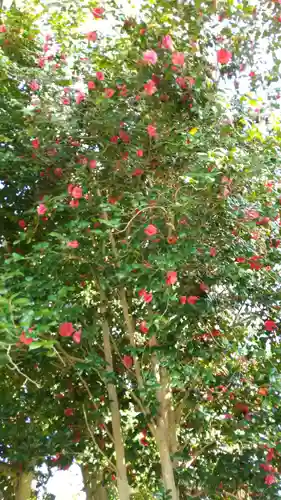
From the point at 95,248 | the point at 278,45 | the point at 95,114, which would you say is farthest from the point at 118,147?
the point at 278,45

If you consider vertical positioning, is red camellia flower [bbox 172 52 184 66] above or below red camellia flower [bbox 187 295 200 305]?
above

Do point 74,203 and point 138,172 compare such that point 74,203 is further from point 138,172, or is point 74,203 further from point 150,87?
point 150,87

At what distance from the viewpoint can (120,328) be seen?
4.11 meters

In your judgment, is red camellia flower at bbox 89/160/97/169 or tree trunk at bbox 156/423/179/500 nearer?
tree trunk at bbox 156/423/179/500

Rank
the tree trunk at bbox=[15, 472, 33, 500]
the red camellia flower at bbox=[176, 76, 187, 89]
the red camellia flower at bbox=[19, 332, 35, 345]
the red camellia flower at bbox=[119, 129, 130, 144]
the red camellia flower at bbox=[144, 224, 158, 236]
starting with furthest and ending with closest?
the tree trunk at bbox=[15, 472, 33, 500], the red camellia flower at bbox=[119, 129, 130, 144], the red camellia flower at bbox=[176, 76, 187, 89], the red camellia flower at bbox=[144, 224, 158, 236], the red camellia flower at bbox=[19, 332, 35, 345]

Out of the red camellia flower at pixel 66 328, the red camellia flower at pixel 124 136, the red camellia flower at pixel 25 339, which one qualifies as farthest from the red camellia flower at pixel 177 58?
the red camellia flower at pixel 25 339

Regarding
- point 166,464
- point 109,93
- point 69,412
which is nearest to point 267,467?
point 166,464

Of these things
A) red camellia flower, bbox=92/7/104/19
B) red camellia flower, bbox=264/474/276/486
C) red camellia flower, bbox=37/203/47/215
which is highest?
red camellia flower, bbox=92/7/104/19

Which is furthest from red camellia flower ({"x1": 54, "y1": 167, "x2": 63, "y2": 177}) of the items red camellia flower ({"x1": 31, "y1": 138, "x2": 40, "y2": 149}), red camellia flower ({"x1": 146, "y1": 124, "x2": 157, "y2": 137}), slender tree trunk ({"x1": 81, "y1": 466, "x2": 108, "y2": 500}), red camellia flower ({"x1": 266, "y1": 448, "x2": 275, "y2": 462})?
slender tree trunk ({"x1": 81, "y1": 466, "x2": 108, "y2": 500})

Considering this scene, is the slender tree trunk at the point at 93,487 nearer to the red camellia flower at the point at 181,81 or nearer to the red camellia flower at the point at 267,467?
the red camellia flower at the point at 267,467

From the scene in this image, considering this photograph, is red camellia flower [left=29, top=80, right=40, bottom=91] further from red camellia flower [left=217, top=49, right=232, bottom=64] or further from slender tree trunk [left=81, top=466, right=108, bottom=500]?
slender tree trunk [left=81, top=466, right=108, bottom=500]

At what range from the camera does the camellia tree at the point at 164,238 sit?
2.96 meters

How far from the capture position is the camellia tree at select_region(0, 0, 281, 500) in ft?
9.72

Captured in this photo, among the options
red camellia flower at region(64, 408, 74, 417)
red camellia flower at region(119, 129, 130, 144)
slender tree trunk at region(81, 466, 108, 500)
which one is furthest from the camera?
slender tree trunk at region(81, 466, 108, 500)
